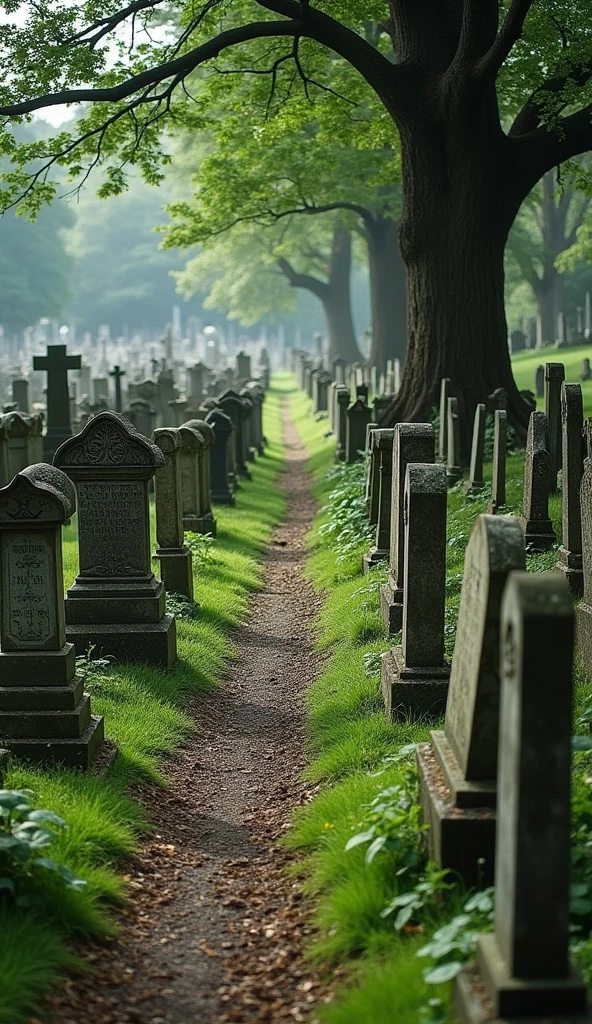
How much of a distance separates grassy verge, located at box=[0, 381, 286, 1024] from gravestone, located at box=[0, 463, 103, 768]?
0.74 ft

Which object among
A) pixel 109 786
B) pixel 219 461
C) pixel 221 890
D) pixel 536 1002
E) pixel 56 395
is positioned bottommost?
pixel 221 890

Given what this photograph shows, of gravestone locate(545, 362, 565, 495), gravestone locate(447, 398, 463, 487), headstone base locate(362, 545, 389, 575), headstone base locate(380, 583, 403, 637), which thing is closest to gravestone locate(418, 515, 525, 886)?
headstone base locate(380, 583, 403, 637)

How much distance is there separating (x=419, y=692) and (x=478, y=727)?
252 cm

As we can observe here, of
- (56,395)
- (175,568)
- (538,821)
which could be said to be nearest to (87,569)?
(175,568)

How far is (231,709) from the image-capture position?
9023mm

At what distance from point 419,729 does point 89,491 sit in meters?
3.41

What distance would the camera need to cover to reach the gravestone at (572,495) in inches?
340

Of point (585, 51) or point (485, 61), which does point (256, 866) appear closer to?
point (485, 61)

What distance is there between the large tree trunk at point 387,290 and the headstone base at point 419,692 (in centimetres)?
A: 2923

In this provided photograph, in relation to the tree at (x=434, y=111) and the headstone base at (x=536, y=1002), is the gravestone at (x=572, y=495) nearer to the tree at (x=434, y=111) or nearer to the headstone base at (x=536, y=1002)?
the headstone base at (x=536, y=1002)

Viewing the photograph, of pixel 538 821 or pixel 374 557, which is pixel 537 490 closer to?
pixel 374 557

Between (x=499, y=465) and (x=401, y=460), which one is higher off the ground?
(x=401, y=460)

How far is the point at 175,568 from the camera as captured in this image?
35.2ft

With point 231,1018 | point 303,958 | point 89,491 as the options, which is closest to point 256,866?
point 303,958
